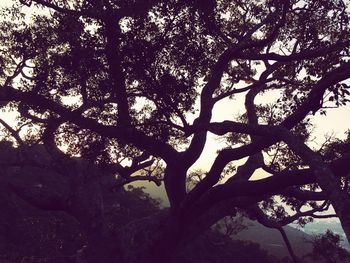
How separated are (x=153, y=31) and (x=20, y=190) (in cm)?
721

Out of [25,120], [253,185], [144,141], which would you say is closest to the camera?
[253,185]

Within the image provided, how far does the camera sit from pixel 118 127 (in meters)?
10.3

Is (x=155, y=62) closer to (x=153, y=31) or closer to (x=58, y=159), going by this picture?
(x=153, y=31)

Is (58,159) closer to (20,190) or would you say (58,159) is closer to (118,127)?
(20,190)

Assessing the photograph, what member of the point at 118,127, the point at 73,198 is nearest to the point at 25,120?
the point at 73,198

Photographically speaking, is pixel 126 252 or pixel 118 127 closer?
pixel 118 127

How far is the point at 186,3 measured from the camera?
9.79 metres

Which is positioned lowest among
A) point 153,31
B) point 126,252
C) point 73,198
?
point 126,252

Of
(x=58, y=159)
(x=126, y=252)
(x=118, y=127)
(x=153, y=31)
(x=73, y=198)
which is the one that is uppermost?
(x=153, y=31)

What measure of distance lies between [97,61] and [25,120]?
7.02 m

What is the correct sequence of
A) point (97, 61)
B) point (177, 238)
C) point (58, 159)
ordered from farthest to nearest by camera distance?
point (58, 159) < point (177, 238) < point (97, 61)

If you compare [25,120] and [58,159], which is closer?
[58,159]

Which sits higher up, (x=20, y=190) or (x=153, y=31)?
(x=153, y=31)

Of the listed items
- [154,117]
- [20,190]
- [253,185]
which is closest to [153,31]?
[154,117]
